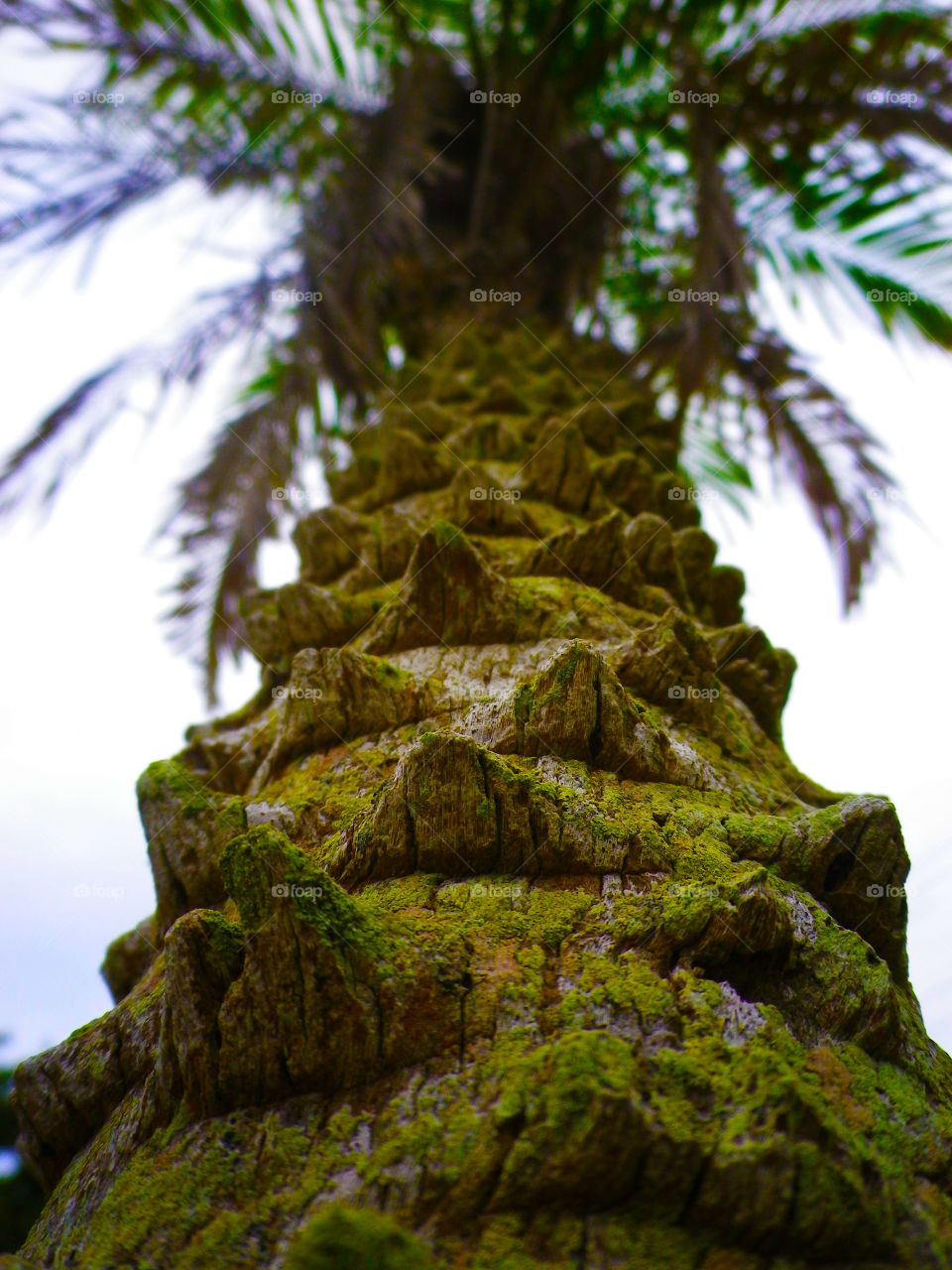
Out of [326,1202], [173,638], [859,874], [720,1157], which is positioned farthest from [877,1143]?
[173,638]

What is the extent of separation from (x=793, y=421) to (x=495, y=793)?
12.4ft

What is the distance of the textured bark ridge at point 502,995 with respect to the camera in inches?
34.4

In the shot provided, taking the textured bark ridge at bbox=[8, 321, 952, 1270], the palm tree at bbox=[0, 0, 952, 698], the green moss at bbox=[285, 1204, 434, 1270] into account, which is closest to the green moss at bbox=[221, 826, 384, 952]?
the textured bark ridge at bbox=[8, 321, 952, 1270]

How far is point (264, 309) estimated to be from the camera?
421cm

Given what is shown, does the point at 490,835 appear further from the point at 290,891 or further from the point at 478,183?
the point at 478,183

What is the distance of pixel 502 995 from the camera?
1.11 meters

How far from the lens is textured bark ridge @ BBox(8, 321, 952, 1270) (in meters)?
0.87

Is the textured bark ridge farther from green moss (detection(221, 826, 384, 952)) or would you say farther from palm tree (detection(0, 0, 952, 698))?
palm tree (detection(0, 0, 952, 698))

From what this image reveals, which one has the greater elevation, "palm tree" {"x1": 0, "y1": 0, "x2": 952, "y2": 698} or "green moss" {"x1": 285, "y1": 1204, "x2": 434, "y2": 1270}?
"palm tree" {"x1": 0, "y1": 0, "x2": 952, "y2": 698}

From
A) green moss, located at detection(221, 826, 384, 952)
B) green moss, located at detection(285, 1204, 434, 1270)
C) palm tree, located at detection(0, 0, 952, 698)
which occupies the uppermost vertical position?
palm tree, located at detection(0, 0, 952, 698)

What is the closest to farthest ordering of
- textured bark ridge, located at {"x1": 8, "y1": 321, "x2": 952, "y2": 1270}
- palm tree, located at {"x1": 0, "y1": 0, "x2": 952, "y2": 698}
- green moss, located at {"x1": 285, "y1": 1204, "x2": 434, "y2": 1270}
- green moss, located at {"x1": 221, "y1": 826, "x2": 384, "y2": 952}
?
green moss, located at {"x1": 285, "y1": 1204, "x2": 434, "y2": 1270} < textured bark ridge, located at {"x1": 8, "y1": 321, "x2": 952, "y2": 1270} < green moss, located at {"x1": 221, "y1": 826, "x2": 384, "y2": 952} < palm tree, located at {"x1": 0, "y1": 0, "x2": 952, "y2": 698}

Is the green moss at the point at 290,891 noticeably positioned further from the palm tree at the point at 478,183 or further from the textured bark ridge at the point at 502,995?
the palm tree at the point at 478,183

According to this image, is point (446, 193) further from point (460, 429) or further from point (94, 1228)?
point (94, 1228)

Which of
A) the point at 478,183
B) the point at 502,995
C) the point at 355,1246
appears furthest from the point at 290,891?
the point at 478,183
